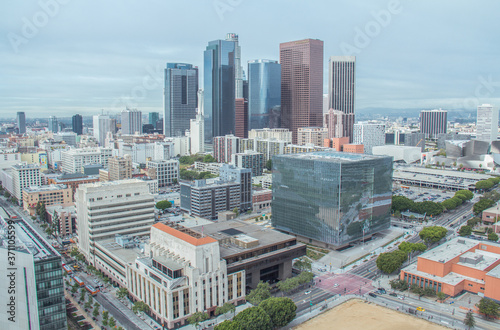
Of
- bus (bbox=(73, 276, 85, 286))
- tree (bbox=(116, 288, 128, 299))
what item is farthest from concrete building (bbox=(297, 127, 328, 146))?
tree (bbox=(116, 288, 128, 299))

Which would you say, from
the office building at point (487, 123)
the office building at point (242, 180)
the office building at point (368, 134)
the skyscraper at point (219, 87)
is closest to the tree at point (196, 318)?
the office building at point (242, 180)

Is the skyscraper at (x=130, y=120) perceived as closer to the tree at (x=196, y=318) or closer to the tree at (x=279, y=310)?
the tree at (x=196, y=318)

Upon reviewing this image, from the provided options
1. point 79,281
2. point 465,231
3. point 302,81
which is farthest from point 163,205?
point 302,81

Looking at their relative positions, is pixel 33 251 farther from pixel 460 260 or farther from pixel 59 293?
pixel 460 260

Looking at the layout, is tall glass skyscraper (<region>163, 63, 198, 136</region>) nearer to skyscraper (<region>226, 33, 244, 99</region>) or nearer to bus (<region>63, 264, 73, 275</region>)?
skyscraper (<region>226, 33, 244, 99</region>)

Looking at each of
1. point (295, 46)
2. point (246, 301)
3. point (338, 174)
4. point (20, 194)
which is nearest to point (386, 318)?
point (246, 301)

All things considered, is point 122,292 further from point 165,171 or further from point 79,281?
point 165,171
